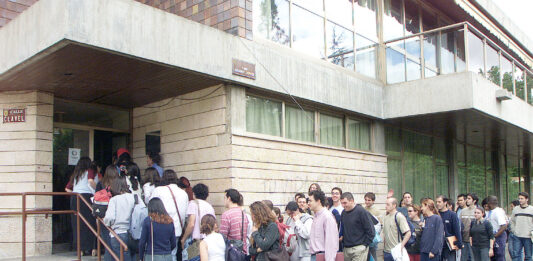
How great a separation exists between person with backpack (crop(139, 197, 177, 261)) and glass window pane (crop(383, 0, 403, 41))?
9087 mm

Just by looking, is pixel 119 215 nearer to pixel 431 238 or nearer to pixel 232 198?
pixel 232 198

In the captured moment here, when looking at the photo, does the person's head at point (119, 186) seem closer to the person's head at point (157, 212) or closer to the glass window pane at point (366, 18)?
the person's head at point (157, 212)

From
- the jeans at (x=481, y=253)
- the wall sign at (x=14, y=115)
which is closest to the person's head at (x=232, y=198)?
the wall sign at (x=14, y=115)

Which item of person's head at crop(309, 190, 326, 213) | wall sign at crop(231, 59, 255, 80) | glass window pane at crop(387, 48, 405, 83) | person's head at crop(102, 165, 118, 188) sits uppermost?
glass window pane at crop(387, 48, 405, 83)

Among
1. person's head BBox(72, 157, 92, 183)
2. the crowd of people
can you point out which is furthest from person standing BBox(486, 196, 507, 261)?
person's head BBox(72, 157, 92, 183)

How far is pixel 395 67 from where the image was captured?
13320 mm

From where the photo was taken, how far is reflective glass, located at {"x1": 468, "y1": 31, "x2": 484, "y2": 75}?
12130mm

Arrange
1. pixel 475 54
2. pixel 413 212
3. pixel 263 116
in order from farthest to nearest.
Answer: pixel 475 54
pixel 263 116
pixel 413 212

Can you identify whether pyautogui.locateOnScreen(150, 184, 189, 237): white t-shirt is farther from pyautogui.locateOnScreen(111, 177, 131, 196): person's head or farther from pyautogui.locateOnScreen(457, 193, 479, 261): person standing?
pyautogui.locateOnScreen(457, 193, 479, 261): person standing

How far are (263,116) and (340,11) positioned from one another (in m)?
4.13

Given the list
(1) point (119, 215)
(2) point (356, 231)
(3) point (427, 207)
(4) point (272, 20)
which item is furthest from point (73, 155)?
(3) point (427, 207)

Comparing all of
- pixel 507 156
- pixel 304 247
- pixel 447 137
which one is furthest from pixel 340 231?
pixel 507 156

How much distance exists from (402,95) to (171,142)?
6016 millimetres

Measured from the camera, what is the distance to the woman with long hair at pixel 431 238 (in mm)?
8797
